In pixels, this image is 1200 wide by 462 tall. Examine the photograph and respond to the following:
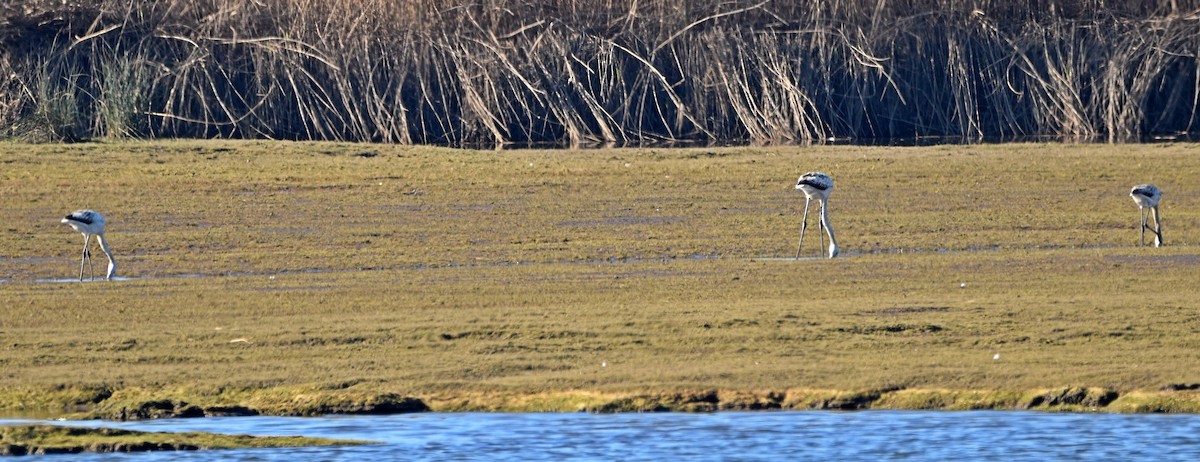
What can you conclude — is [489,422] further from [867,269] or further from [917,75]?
[917,75]

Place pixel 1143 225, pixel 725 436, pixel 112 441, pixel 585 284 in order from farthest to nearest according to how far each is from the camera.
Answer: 1. pixel 1143 225
2. pixel 585 284
3. pixel 725 436
4. pixel 112 441

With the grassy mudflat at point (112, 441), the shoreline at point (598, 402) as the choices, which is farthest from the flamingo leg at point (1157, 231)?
the grassy mudflat at point (112, 441)

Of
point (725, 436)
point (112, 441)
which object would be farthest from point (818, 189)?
point (112, 441)

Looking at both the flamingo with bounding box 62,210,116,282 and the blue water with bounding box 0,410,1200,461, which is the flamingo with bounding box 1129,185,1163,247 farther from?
the flamingo with bounding box 62,210,116,282

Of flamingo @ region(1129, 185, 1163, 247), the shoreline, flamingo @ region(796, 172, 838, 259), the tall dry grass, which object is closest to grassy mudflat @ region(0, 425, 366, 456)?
the shoreline

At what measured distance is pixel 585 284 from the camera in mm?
15508

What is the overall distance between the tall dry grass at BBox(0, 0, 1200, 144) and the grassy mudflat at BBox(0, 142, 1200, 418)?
5.38 metres

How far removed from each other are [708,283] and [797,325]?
268 centimetres

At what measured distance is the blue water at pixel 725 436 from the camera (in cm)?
977

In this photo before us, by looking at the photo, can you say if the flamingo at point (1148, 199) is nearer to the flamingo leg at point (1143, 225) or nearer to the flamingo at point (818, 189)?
the flamingo leg at point (1143, 225)

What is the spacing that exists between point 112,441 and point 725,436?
125 inches

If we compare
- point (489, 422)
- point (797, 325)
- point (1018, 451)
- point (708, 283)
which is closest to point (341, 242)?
point (708, 283)

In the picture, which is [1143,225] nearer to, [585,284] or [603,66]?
[585,284]

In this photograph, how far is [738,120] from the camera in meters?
33.8
